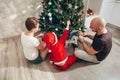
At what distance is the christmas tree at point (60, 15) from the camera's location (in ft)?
7.25

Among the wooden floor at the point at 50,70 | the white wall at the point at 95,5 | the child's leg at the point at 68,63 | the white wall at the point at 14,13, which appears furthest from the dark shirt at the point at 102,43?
the white wall at the point at 14,13

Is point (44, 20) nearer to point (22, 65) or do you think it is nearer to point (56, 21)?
point (56, 21)

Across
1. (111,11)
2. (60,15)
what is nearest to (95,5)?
(111,11)

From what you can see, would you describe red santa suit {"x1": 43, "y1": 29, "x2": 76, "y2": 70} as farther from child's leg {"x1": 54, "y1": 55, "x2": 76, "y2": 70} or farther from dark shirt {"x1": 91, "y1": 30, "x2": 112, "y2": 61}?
dark shirt {"x1": 91, "y1": 30, "x2": 112, "y2": 61}

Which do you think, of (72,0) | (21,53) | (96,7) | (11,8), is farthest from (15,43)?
(96,7)

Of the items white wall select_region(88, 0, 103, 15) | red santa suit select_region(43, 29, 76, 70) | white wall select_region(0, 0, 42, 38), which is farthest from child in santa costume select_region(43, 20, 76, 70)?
white wall select_region(88, 0, 103, 15)

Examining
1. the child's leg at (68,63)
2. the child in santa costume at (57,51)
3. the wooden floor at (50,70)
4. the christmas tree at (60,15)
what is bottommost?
the wooden floor at (50,70)

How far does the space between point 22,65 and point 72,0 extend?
1.26 metres

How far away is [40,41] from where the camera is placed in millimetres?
2240

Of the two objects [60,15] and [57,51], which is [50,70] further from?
[60,15]

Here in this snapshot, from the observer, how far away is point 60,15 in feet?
7.40

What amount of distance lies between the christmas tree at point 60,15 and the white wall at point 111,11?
1.07 m

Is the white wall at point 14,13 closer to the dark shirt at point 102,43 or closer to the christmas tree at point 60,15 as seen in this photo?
the christmas tree at point 60,15

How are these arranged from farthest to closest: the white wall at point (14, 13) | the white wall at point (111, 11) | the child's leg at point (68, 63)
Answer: the white wall at point (111, 11) → the white wall at point (14, 13) → the child's leg at point (68, 63)
